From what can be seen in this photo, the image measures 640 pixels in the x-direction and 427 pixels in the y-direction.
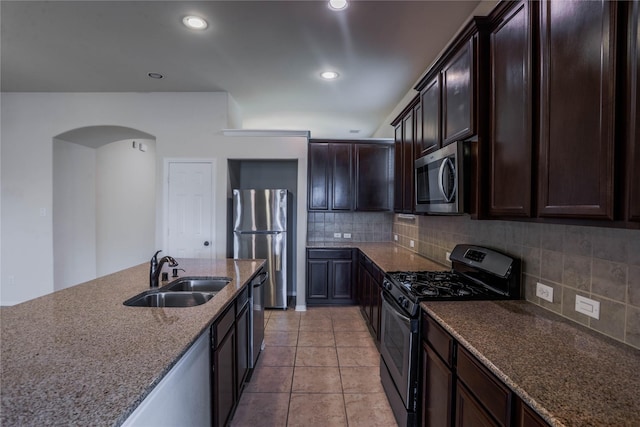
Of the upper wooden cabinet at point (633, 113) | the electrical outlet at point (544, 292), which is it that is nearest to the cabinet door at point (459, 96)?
the upper wooden cabinet at point (633, 113)

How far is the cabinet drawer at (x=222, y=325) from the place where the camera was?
4.97 ft

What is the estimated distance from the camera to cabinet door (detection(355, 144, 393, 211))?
4340 millimetres

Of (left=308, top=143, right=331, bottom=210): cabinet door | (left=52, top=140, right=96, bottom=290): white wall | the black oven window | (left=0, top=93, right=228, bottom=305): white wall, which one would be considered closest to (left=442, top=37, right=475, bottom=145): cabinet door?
the black oven window

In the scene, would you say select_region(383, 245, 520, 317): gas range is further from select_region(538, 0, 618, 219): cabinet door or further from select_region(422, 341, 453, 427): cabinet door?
select_region(538, 0, 618, 219): cabinet door

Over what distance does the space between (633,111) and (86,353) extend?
1.92m

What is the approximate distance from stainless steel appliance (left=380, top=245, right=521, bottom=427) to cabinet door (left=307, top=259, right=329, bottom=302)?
1876 millimetres

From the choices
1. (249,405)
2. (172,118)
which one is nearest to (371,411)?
(249,405)

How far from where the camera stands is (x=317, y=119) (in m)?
5.02

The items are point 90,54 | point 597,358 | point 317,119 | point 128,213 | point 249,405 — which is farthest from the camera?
point 128,213

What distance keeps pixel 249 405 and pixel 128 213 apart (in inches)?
188

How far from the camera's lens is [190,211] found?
4059mm

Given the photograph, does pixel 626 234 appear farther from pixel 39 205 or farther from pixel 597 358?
pixel 39 205

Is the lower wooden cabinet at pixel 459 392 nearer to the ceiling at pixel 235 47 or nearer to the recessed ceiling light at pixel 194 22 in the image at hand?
the ceiling at pixel 235 47

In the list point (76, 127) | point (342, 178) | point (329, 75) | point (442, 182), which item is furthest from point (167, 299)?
point (76, 127)
